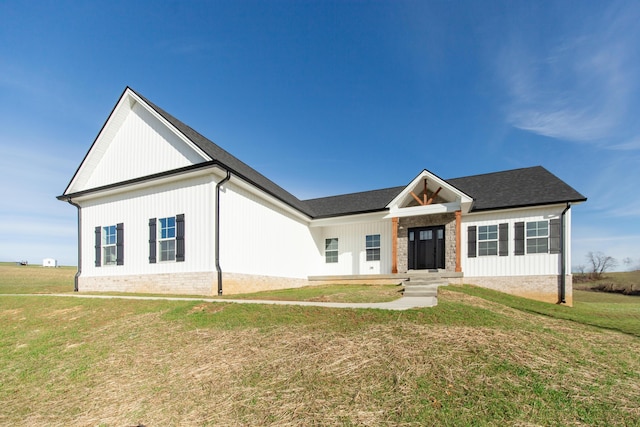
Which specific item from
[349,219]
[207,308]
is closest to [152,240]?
[207,308]

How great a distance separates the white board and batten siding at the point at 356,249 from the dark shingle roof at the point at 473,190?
1.00 m

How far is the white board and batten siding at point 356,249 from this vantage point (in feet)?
60.2

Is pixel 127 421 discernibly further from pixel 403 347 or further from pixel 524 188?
pixel 524 188

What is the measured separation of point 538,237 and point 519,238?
718mm

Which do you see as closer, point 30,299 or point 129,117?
point 30,299

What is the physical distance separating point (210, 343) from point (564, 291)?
14.4m

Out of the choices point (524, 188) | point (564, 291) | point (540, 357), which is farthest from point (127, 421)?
point (524, 188)

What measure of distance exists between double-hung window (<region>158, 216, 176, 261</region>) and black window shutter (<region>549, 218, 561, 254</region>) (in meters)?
15.2

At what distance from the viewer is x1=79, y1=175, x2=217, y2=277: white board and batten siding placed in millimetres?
12748

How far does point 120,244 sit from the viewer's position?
48.4ft

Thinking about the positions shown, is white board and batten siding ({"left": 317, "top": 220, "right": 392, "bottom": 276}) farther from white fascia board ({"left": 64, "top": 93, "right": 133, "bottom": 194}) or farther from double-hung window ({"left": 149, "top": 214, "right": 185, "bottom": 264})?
white fascia board ({"left": 64, "top": 93, "right": 133, "bottom": 194})

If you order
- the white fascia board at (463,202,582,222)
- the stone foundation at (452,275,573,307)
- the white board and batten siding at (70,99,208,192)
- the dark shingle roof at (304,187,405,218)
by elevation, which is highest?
the white board and batten siding at (70,99,208,192)

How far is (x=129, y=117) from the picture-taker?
50.6 ft

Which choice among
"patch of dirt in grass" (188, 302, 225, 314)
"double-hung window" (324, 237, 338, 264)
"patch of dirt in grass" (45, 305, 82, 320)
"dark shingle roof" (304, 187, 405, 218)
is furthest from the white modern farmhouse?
"patch of dirt in grass" (45, 305, 82, 320)
